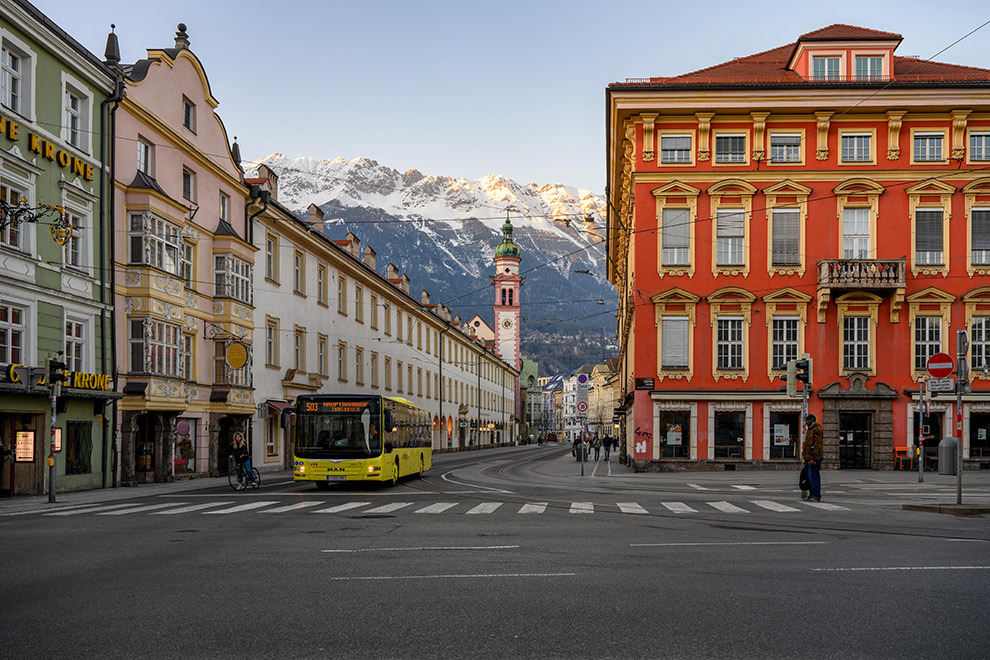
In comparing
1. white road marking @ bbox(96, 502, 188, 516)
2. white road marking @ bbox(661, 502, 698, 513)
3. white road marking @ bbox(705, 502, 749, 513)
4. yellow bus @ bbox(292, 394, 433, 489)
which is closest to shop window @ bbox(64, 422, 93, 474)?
yellow bus @ bbox(292, 394, 433, 489)

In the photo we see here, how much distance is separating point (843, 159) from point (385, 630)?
119 ft

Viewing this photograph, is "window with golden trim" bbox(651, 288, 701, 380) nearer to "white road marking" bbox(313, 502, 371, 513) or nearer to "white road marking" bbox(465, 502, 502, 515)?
"white road marking" bbox(465, 502, 502, 515)

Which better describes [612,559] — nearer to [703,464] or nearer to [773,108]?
[703,464]

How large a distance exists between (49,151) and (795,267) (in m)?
27.5

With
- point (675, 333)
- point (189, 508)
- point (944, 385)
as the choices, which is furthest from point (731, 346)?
point (189, 508)

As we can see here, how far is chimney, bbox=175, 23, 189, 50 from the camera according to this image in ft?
118

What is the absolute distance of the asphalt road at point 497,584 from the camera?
22.9 feet

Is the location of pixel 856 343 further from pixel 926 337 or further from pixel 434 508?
pixel 434 508

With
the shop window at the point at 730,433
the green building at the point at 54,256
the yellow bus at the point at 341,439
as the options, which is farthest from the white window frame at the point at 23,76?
the shop window at the point at 730,433

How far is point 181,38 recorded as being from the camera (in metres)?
36.2

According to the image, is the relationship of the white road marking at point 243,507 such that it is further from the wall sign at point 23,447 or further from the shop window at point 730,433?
the shop window at point 730,433

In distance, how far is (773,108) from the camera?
1517 inches

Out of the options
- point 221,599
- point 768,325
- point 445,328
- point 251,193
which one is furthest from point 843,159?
point 445,328

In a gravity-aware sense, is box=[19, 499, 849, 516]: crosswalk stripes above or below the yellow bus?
below
